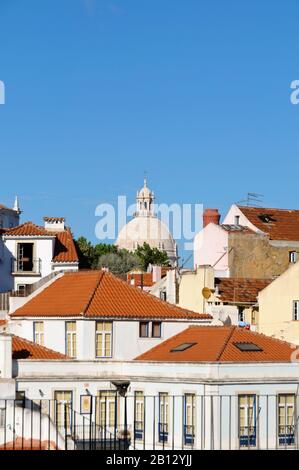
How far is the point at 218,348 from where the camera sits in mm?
44500

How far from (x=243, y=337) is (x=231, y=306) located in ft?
40.0

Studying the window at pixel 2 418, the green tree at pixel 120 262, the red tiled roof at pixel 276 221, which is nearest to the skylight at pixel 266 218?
the red tiled roof at pixel 276 221

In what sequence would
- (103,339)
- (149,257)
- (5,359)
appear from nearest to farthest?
(5,359) → (103,339) → (149,257)

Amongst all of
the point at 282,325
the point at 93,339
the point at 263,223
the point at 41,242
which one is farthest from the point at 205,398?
the point at 263,223

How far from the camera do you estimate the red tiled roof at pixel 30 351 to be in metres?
45.4

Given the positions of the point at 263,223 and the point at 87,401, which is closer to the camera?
the point at 87,401

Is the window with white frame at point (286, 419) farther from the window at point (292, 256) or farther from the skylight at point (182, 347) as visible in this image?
the window at point (292, 256)

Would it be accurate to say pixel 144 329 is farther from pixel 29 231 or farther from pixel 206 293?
pixel 29 231

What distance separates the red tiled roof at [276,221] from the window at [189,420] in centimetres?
2800

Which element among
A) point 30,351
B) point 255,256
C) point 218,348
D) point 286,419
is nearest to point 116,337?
point 30,351

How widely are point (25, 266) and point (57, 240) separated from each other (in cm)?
189

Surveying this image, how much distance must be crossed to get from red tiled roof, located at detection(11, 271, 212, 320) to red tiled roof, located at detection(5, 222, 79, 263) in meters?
13.2
